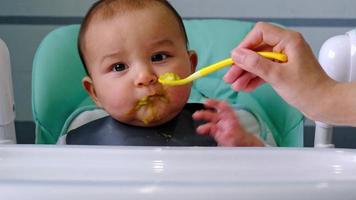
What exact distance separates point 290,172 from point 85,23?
0.39 meters

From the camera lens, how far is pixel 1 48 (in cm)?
64

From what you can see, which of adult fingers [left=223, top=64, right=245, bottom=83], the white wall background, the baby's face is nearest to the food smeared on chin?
the baby's face

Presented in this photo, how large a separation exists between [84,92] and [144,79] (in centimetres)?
29

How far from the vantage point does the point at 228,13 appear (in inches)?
50.3

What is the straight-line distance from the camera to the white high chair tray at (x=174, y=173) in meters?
0.43

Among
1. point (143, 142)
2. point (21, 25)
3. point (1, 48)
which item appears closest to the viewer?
point (1, 48)

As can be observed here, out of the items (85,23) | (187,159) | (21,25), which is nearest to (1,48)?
(85,23)

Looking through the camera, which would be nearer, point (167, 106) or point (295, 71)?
point (295, 71)

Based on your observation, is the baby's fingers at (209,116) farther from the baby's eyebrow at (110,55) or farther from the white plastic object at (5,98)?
the white plastic object at (5,98)

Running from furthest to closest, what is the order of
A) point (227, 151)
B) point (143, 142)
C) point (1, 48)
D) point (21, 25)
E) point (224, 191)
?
point (21, 25) → point (143, 142) → point (1, 48) → point (227, 151) → point (224, 191)

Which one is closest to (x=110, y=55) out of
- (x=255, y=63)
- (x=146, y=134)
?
(x=146, y=134)

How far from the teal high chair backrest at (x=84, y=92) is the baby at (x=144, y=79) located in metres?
0.14

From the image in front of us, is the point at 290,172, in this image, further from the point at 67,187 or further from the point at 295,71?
the point at 67,187

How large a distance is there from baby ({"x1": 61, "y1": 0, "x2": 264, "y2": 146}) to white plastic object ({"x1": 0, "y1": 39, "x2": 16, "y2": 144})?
0.13m
